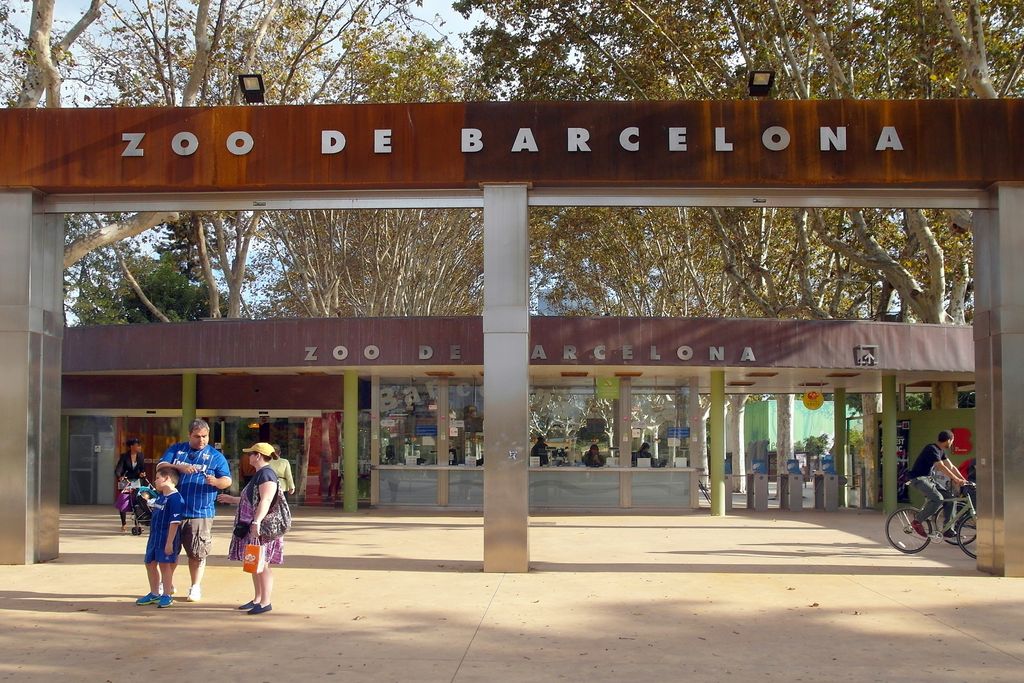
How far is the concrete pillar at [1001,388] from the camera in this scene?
1148 centimetres

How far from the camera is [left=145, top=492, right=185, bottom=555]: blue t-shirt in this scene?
30.9ft

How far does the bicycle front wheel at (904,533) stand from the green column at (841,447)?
26.8 ft

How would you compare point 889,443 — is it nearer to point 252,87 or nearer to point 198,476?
point 252,87

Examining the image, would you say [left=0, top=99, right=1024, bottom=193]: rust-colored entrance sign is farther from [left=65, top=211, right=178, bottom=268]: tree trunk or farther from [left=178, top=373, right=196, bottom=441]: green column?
[left=178, top=373, right=196, bottom=441]: green column

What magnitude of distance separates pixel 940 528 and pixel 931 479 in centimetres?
62

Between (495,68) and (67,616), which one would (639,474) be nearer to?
(495,68)

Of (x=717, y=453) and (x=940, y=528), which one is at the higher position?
(x=717, y=453)

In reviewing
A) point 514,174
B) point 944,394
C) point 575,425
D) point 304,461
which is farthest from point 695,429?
point 514,174

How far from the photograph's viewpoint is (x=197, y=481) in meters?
9.43

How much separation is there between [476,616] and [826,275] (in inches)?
927

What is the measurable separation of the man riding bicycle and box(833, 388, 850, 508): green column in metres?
8.17

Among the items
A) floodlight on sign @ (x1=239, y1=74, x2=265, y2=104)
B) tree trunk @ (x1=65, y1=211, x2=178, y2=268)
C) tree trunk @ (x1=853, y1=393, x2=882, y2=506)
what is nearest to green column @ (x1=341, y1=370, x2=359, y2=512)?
tree trunk @ (x1=65, y1=211, x2=178, y2=268)

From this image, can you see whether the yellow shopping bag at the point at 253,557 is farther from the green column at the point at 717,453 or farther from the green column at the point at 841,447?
the green column at the point at 841,447

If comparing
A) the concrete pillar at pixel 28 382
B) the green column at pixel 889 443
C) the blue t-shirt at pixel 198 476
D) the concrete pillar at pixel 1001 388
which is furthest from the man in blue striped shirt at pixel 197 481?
the green column at pixel 889 443
